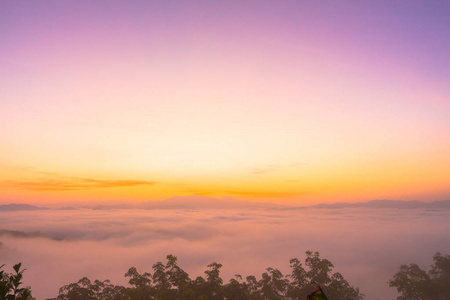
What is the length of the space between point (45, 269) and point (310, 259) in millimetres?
224242

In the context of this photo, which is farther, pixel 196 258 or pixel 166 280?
pixel 196 258

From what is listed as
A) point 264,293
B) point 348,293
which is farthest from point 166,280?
point 348,293

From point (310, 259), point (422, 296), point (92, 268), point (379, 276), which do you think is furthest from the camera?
point (92, 268)

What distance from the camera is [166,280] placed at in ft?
88.1

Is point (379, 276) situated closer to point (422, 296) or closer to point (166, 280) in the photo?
point (422, 296)

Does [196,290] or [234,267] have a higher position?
[196,290]

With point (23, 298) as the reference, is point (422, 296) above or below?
below

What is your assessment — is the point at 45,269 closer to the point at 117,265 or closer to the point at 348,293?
the point at 117,265

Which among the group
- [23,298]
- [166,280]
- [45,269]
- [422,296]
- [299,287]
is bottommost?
[45,269]

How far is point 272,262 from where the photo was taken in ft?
589

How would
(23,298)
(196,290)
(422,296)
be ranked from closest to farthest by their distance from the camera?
(23,298)
(196,290)
(422,296)

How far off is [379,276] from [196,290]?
17226cm

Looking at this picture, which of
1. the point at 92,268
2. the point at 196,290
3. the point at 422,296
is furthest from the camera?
the point at 92,268

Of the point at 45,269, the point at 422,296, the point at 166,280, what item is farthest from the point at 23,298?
the point at 45,269
